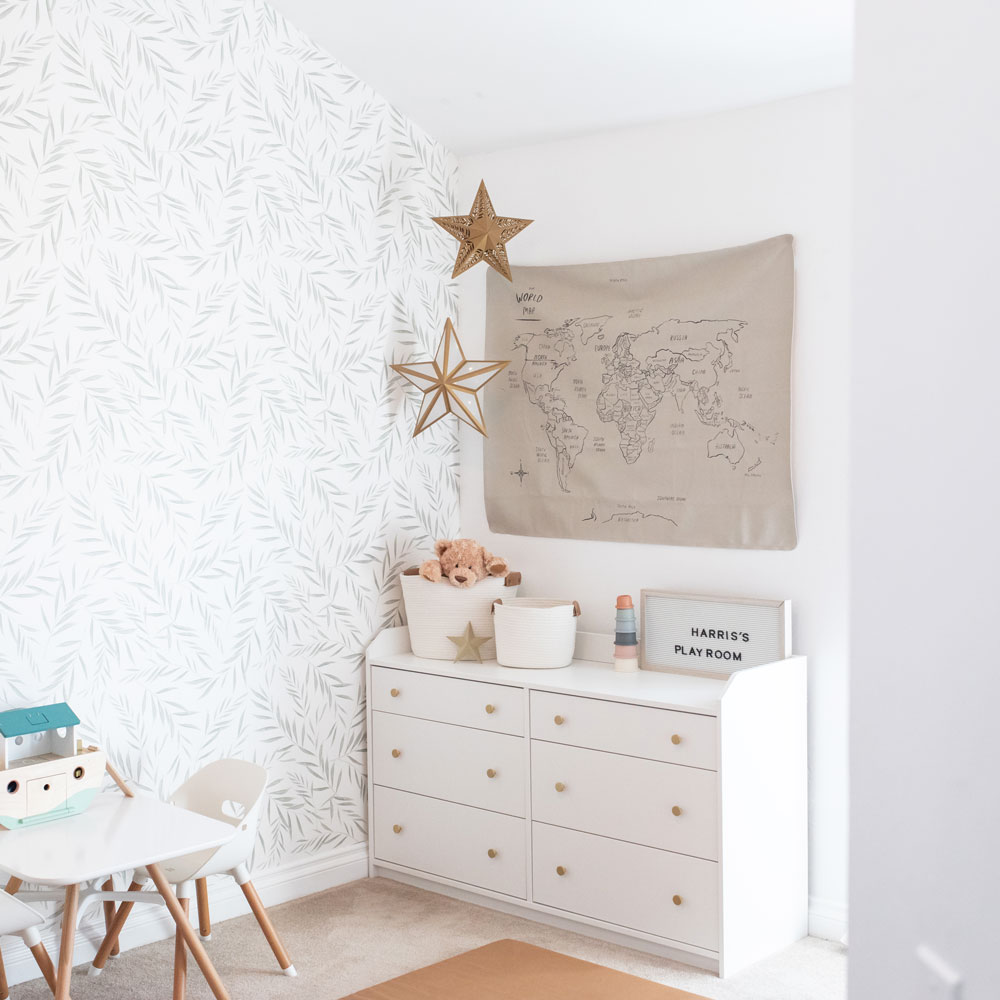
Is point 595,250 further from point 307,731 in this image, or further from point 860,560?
point 860,560

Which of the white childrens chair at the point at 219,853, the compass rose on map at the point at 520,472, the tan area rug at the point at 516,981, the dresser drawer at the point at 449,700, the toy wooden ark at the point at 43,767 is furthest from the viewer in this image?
the compass rose on map at the point at 520,472

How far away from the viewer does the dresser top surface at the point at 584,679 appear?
8.97 ft

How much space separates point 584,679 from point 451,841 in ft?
2.17

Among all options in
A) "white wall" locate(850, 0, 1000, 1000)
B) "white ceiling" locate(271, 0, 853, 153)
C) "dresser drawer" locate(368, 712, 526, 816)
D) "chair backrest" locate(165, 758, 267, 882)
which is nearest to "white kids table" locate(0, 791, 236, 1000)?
"chair backrest" locate(165, 758, 267, 882)

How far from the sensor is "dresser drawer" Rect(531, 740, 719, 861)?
2629 mm

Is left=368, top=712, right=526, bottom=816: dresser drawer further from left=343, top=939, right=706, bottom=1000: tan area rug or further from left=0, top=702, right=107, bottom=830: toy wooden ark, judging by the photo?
left=0, top=702, right=107, bottom=830: toy wooden ark

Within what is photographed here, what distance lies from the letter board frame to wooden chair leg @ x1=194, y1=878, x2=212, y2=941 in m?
1.38

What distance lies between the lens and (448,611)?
3.30 meters

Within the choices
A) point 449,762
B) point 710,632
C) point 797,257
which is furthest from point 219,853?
point 797,257

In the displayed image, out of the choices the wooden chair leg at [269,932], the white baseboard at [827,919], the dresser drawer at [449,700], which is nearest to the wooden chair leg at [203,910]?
the wooden chair leg at [269,932]

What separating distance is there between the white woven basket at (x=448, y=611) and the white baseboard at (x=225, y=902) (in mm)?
711

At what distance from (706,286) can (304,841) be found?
207 cm

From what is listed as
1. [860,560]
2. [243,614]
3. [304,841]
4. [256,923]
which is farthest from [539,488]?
[860,560]

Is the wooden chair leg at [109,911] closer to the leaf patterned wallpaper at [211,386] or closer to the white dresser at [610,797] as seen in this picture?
the leaf patterned wallpaper at [211,386]
